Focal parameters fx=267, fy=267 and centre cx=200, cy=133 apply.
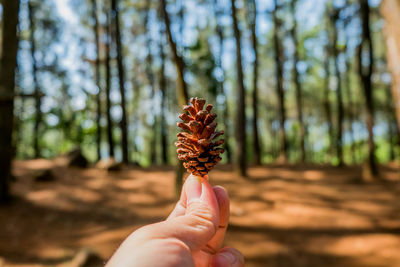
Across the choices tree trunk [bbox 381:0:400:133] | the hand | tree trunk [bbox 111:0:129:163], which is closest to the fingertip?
the hand

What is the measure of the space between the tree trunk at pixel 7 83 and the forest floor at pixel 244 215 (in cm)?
97

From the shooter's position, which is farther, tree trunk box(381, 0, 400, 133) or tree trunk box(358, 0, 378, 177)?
tree trunk box(358, 0, 378, 177)

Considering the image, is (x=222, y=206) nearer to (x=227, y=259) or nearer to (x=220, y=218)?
(x=220, y=218)

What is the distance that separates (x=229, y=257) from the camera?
108 centimetres

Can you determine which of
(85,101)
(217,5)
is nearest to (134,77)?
(85,101)

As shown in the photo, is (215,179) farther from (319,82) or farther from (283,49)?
(319,82)

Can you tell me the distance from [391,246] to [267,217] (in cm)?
265

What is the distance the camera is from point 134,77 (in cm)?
2786

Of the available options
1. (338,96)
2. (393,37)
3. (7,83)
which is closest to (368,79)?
(338,96)

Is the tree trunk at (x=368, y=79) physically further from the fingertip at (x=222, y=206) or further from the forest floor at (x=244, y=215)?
the fingertip at (x=222, y=206)

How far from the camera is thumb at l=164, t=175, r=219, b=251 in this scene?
923mm

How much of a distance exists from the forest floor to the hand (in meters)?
4.27

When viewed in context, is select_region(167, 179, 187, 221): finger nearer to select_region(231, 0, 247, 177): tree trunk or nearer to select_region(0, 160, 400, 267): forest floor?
select_region(0, 160, 400, 267): forest floor

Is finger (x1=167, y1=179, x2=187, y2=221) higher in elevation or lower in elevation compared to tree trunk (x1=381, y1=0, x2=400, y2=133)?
lower
